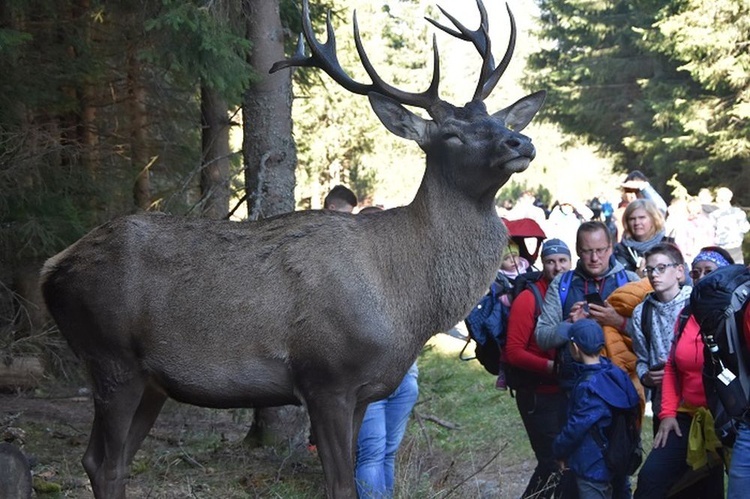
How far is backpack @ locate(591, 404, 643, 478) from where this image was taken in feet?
22.2

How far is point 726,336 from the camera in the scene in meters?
5.71

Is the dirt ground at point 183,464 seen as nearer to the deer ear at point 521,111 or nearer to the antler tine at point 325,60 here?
the deer ear at point 521,111

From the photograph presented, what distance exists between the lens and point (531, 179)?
52.6 m

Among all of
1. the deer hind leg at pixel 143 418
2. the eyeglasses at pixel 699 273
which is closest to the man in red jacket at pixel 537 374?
the eyeglasses at pixel 699 273

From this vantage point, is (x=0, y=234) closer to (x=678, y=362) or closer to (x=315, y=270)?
(x=315, y=270)

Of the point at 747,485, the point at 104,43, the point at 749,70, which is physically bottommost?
the point at 747,485

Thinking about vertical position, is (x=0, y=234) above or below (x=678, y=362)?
above

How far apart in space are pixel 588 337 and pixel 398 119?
6.09ft

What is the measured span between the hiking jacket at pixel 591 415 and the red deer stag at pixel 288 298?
1023 mm

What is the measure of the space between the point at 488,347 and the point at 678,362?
178 cm

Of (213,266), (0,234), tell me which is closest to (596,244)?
(213,266)

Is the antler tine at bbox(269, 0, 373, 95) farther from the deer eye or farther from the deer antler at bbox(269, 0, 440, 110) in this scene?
the deer eye

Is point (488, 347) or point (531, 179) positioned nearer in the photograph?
point (488, 347)

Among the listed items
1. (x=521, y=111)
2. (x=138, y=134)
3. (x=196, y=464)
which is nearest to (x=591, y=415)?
(x=521, y=111)
